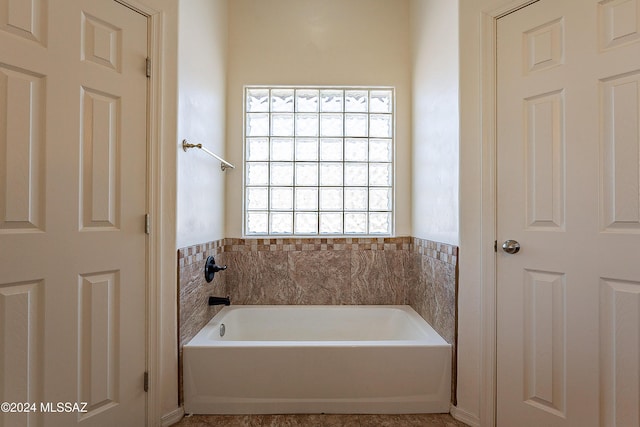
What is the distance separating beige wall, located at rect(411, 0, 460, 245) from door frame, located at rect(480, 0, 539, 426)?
14cm

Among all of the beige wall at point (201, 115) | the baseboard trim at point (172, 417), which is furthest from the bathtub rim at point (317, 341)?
the beige wall at point (201, 115)

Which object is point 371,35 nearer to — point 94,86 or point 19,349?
point 94,86

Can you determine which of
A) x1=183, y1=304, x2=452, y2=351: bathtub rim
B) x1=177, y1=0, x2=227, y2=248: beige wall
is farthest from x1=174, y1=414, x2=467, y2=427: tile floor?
x1=177, y1=0, x2=227, y2=248: beige wall

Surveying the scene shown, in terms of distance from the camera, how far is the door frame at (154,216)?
4.92 feet

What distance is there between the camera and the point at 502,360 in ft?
4.93

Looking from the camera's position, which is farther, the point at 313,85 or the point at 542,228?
the point at 313,85

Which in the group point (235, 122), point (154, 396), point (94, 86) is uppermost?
point (235, 122)

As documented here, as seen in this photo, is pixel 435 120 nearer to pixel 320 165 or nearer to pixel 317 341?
pixel 320 165

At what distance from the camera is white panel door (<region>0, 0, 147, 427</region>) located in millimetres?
1105

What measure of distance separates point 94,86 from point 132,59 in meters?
0.23

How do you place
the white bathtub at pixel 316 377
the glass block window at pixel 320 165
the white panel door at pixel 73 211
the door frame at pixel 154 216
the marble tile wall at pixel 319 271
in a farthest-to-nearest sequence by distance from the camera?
the glass block window at pixel 320 165, the marble tile wall at pixel 319 271, the white bathtub at pixel 316 377, the door frame at pixel 154 216, the white panel door at pixel 73 211

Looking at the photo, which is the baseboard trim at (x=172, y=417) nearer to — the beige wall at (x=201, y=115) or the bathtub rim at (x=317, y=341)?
the bathtub rim at (x=317, y=341)

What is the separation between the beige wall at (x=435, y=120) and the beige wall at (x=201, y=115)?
4.55 ft

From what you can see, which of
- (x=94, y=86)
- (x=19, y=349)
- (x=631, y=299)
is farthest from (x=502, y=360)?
(x=94, y=86)
